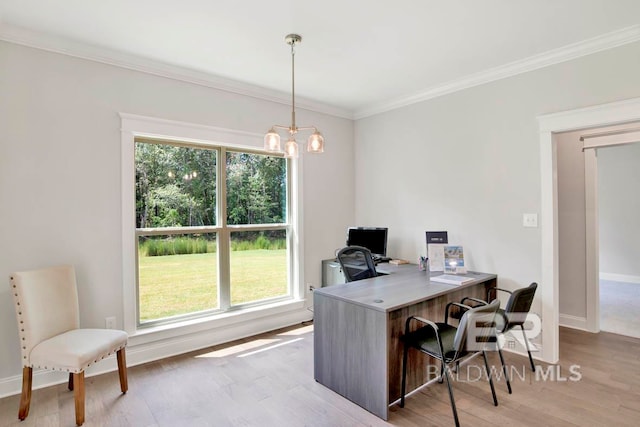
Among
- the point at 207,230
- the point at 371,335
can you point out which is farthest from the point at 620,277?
the point at 207,230

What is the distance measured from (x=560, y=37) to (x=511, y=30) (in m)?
0.46

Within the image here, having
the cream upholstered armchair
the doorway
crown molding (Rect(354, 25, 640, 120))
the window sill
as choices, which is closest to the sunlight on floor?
the window sill

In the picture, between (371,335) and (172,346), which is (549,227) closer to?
(371,335)

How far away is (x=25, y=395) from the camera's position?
2.30 meters

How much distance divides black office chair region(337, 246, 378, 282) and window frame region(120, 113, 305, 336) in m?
1.10

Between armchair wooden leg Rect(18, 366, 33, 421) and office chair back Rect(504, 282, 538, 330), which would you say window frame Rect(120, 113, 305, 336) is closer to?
armchair wooden leg Rect(18, 366, 33, 421)

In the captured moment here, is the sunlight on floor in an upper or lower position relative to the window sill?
lower

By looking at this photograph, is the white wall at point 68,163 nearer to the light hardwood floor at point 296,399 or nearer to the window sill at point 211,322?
the window sill at point 211,322

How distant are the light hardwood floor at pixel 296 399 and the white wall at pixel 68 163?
0.62 metres

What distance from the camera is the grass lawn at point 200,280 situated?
338 cm

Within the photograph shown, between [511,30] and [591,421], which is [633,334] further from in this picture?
[511,30]

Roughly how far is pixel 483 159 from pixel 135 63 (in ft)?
11.4

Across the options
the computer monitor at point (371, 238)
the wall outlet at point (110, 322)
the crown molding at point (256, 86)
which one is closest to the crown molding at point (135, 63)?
the crown molding at point (256, 86)

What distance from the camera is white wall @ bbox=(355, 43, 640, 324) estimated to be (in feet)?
9.69
